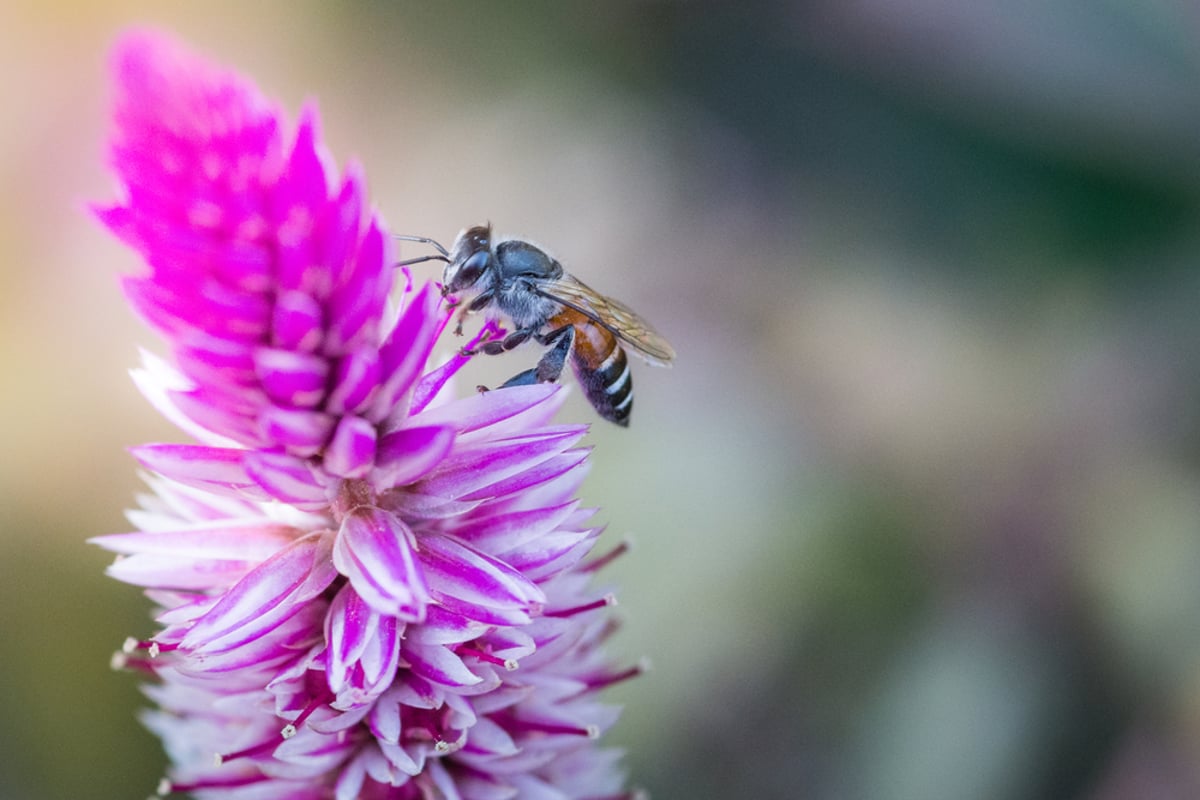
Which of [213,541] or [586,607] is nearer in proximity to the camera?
[213,541]

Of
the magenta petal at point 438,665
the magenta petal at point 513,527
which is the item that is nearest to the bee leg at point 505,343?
the magenta petal at point 513,527

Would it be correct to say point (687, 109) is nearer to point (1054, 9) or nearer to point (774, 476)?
point (1054, 9)

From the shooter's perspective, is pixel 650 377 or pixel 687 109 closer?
pixel 650 377

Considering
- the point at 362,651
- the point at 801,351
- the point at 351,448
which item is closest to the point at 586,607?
the point at 362,651

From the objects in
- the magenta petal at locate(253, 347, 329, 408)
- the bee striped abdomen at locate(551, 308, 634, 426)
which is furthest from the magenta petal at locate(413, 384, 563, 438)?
the bee striped abdomen at locate(551, 308, 634, 426)

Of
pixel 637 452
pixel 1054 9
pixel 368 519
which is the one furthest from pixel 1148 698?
pixel 368 519

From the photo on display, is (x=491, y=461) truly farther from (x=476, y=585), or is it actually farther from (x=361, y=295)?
(x=361, y=295)
